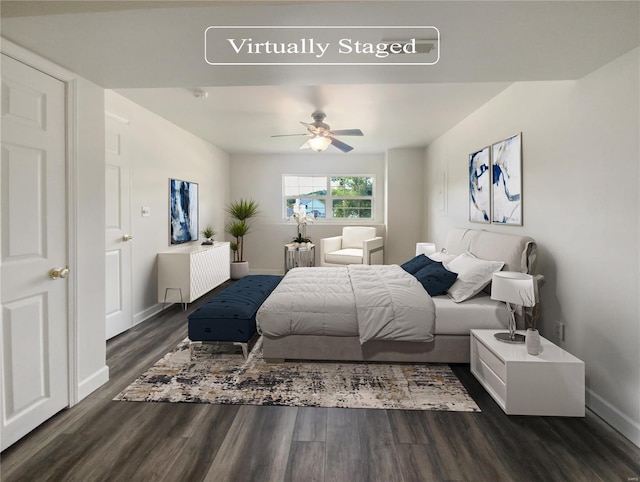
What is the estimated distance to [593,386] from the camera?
2.21 metres

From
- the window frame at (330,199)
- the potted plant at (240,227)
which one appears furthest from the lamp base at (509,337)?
the potted plant at (240,227)

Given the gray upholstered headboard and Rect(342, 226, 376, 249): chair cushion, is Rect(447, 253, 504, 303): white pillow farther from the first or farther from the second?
Answer: Rect(342, 226, 376, 249): chair cushion

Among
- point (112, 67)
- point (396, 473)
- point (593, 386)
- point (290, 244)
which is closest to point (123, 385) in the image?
point (396, 473)

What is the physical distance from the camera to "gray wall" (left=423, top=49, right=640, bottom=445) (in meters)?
1.91

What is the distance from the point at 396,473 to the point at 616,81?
2.48 meters

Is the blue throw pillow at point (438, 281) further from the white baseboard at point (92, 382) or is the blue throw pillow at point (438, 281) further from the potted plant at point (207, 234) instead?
the potted plant at point (207, 234)

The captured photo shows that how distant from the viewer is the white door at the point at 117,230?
340cm

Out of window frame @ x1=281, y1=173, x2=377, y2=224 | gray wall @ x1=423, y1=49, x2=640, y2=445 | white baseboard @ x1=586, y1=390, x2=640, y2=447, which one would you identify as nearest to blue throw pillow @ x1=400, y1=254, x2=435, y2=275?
gray wall @ x1=423, y1=49, x2=640, y2=445

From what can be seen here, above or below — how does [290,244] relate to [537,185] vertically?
below

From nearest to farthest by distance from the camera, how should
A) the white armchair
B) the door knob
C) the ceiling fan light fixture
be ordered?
the door knob → the ceiling fan light fixture → the white armchair

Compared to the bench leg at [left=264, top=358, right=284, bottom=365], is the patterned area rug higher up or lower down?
lower down

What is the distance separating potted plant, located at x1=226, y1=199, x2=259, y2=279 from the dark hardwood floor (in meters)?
4.24

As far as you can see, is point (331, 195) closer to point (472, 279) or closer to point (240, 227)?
point (240, 227)

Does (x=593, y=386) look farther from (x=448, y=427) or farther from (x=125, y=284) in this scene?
(x=125, y=284)
